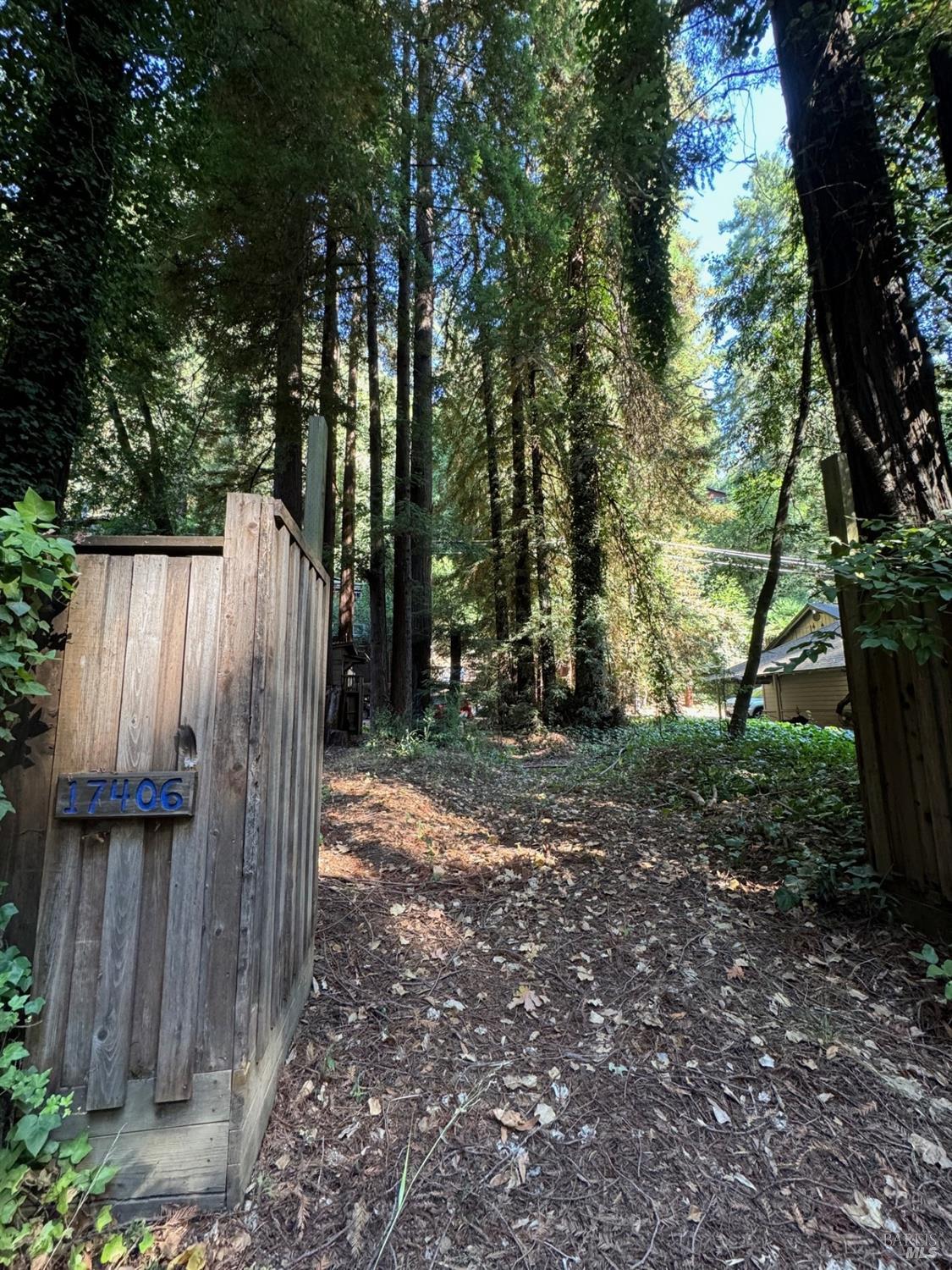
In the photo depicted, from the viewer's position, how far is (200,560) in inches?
74.6

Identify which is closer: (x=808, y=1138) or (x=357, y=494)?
(x=808, y=1138)

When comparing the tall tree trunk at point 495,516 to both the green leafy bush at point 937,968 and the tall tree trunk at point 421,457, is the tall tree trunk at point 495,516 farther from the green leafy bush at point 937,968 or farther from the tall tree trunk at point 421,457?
the green leafy bush at point 937,968

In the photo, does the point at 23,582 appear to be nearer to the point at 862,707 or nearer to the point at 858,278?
the point at 862,707

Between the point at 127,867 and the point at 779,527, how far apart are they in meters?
7.40

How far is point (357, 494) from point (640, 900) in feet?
52.5

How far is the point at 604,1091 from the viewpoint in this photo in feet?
7.39

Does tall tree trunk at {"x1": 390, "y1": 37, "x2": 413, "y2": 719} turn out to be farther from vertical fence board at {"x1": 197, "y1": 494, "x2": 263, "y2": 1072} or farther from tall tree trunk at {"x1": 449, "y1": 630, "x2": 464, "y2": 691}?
vertical fence board at {"x1": 197, "y1": 494, "x2": 263, "y2": 1072}

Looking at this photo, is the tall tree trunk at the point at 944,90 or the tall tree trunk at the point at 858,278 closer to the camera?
the tall tree trunk at the point at 944,90

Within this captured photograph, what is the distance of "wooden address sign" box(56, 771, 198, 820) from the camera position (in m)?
1.74

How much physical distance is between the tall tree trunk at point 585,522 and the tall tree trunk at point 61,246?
7990mm

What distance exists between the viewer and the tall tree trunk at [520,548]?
12.7 m

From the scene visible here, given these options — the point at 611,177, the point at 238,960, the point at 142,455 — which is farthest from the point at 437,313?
the point at 238,960

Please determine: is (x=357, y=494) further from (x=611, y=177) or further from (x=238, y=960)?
(x=238, y=960)

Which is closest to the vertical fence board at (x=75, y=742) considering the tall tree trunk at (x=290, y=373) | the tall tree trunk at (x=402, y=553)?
the tall tree trunk at (x=290, y=373)
